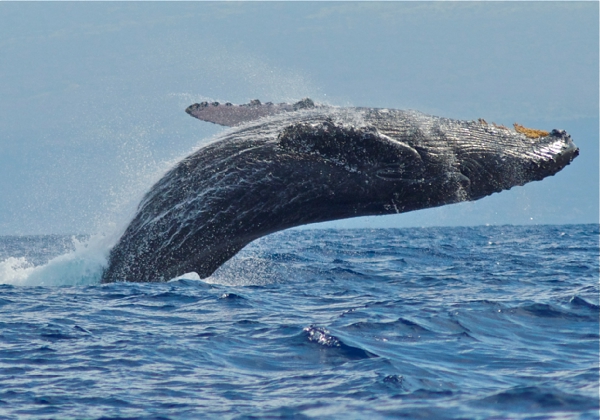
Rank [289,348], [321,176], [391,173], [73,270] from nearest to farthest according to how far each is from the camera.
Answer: [289,348], [391,173], [321,176], [73,270]

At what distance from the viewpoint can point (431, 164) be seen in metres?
9.69

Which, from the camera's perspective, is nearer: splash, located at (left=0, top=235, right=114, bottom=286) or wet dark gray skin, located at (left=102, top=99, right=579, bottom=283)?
wet dark gray skin, located at (left=102, top=99, right=579, bottom=283)

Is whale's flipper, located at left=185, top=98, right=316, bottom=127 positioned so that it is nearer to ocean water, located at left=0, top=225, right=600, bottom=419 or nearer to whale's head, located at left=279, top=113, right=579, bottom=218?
whale's head, located at left=279, top=113, right=579, bottom=218

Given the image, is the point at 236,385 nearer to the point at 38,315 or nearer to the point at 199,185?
the point at 199,185

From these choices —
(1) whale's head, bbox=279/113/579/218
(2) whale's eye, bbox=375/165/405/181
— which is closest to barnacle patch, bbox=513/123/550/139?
(1) whale's head, bbox=279/113/579/218

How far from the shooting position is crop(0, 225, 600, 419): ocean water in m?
6.12

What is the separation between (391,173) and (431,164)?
21.8 inches

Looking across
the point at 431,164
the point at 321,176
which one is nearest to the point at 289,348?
the point at 321,176

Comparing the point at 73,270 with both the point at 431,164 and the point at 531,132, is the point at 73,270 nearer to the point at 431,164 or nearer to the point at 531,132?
the point at 431,164

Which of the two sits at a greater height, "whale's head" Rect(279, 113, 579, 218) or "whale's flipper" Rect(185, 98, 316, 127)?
"whale's flipper" Rect(185, 98, 316, 127)

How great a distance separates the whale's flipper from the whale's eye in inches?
60.1

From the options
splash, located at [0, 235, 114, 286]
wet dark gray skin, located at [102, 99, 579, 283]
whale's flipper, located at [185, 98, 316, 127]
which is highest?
whale's flipper, located at [185, 98, 316, 127]

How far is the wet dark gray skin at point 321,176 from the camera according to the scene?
965 cm

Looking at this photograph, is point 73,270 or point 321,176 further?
point 73,270
